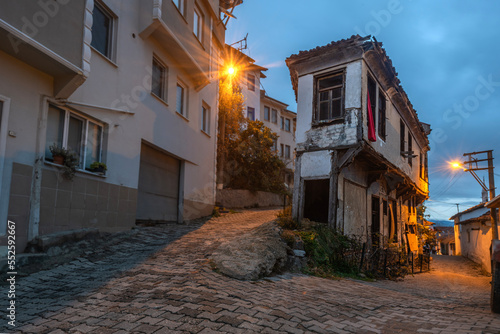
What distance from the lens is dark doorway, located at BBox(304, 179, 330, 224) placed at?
1229 centimetres

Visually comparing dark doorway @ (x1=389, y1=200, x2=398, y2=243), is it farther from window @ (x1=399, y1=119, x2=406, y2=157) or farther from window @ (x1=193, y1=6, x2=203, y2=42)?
window @ (x1=193, y1=6, x2=203, y2=42)

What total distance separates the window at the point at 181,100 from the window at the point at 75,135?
4887mm

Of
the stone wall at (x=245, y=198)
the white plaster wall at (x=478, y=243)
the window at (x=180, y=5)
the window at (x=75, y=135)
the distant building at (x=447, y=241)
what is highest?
the window at (x=180, y=5)

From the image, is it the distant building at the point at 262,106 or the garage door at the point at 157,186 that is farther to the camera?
the distant building at the point at 262,106

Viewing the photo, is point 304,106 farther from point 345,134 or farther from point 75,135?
point 75,135

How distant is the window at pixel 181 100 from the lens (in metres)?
13.2

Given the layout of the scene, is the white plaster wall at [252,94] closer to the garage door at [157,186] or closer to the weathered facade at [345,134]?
the weathered facade at [345,134]

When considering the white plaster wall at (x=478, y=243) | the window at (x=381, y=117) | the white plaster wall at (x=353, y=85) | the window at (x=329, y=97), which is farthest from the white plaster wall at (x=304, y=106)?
the white plaster wall at (x=478, y=243)

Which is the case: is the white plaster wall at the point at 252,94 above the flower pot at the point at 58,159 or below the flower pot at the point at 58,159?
above

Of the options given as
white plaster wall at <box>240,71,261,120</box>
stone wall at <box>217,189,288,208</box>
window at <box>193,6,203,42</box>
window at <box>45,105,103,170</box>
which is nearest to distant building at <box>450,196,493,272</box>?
stone wall at <box>217,189,288,208</box>

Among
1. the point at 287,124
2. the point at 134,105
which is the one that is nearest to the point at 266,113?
the point at 287,124

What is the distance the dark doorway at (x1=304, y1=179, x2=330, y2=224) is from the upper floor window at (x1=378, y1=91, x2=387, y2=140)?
3.06 meters

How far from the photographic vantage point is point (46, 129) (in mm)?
6914

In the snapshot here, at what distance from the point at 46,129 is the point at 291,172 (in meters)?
27.3
